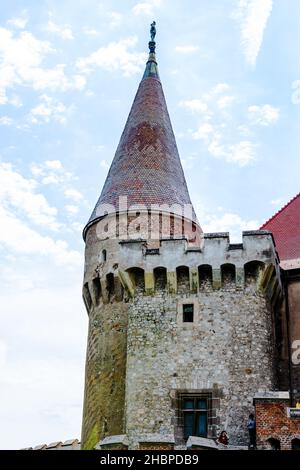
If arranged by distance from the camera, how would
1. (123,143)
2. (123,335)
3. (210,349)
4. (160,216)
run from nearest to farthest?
(210,349) → (123,335) → (160,216) → (123,143)

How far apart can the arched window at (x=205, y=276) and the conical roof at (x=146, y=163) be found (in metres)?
3.72

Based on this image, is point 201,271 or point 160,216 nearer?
point 201,271

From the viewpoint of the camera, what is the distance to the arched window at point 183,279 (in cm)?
2266

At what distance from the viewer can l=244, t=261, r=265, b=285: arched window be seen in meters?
22.3

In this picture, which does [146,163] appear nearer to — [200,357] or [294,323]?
[294,323]

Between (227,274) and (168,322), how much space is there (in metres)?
2.21

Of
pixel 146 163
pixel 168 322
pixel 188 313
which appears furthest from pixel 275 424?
pixel 146 163

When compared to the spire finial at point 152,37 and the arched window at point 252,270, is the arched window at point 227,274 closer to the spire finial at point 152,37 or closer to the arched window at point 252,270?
the arched window at point 252,270

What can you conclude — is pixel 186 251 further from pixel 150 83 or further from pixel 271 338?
pixel 150 83

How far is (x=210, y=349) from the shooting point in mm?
21609

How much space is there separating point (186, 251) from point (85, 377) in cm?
572

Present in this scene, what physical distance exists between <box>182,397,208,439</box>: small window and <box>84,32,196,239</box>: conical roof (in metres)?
6.98

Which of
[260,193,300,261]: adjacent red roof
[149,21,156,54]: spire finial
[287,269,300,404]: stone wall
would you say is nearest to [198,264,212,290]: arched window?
[287,269,300,404]: stone wall
